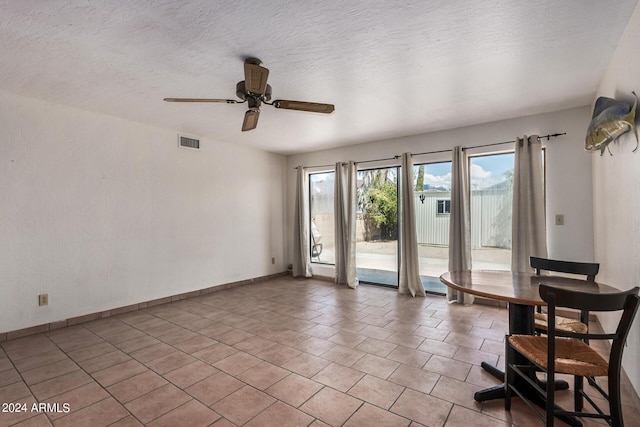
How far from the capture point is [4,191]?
10.0 ft

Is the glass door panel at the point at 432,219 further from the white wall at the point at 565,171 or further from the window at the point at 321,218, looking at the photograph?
the window at the point at 321,218

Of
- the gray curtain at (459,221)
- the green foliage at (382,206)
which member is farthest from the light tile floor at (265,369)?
the green foliage at (382,206)

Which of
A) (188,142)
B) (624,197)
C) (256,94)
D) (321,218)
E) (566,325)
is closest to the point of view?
(566,325)

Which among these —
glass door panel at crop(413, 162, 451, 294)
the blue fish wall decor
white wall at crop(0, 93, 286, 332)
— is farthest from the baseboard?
the blue fish wall decor

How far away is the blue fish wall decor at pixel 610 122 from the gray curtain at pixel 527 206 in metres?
1.15

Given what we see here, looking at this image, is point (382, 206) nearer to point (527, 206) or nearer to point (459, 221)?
point (459, 221)

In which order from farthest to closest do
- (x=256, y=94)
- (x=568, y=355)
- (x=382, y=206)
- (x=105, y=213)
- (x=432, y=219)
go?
(x=382, y=206) < (x=432, y=219) < (x=105, y=213) < (x=256, y=94) < (x=568, y=355)

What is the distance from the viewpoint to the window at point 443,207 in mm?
4566

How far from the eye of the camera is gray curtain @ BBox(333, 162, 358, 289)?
17.3 feet

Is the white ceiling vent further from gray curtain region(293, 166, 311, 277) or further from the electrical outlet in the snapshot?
the electrical outlet

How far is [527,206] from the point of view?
3762 mm

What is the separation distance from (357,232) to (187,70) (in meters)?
3.71

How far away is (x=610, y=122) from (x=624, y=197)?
56cm

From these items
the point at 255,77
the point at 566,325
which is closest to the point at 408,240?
the point at 566,325
